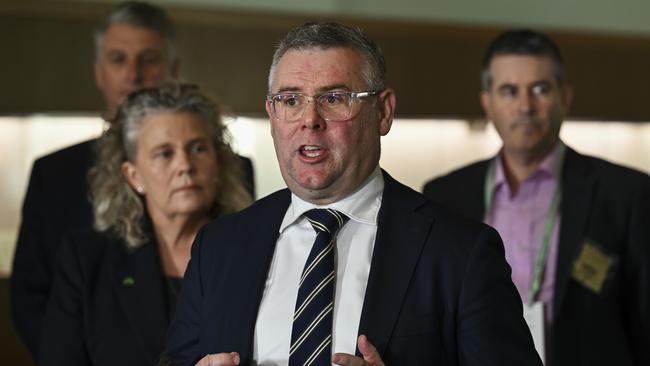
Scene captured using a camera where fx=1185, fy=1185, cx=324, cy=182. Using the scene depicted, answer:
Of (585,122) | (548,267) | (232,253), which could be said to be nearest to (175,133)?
(232,253)

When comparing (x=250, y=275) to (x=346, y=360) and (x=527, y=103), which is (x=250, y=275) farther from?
(x=527, y=103)

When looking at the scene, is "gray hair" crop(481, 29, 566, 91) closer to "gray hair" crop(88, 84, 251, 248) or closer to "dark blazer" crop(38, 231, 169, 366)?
"gray hair" crop(88, 84, 251, 248)

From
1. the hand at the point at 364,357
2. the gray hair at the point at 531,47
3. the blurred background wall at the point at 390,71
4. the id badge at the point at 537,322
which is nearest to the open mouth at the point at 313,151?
the hand at the point at 364,357

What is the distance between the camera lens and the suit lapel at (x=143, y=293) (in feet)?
11.7

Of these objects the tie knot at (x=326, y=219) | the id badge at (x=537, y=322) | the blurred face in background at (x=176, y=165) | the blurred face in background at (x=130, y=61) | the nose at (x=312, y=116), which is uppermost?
the nose at (x=312, y=116)

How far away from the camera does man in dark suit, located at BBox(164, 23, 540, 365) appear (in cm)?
246

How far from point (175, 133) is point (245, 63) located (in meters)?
3.03

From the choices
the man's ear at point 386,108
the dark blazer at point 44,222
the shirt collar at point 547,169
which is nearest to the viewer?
the man's ear at point 386,108

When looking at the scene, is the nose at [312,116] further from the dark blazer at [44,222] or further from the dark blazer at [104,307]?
the dark blazer at [44,222]

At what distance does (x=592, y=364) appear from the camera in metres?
4.13

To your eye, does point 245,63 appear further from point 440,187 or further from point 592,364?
point 592,364

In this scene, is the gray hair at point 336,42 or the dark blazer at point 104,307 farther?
the dark blazer at point 104,307

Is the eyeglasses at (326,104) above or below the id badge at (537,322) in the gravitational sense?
above

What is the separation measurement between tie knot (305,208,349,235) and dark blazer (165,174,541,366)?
93 millimetres
